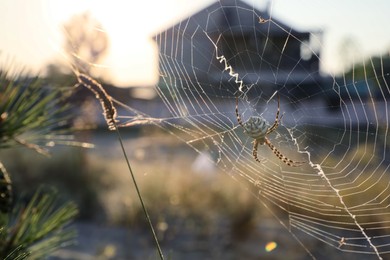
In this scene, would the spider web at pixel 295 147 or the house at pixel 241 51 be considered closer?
the spider web at pixel 295 147

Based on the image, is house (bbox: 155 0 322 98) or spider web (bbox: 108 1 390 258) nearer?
spider web (bbox: 108 1 390 258)

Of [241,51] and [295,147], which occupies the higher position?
[241,51]


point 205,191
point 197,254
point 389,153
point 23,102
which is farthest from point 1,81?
point 389,153

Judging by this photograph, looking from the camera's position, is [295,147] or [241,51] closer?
[295,147]

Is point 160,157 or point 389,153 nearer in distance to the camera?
point 389,153

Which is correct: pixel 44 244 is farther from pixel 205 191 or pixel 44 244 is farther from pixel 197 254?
pixel 205 191

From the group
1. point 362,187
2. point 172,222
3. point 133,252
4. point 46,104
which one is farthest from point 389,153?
point 46,104

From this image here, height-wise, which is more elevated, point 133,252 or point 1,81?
point 1,81

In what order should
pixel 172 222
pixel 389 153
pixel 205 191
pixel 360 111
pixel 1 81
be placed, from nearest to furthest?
pixel 1 81
pixel 172 222
pixel 205 191
pixel 389 153
pixel 360 111

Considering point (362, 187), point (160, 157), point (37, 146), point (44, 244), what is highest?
point (37, 146)

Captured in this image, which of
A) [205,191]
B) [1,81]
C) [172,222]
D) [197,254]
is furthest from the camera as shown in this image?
[205,191]
